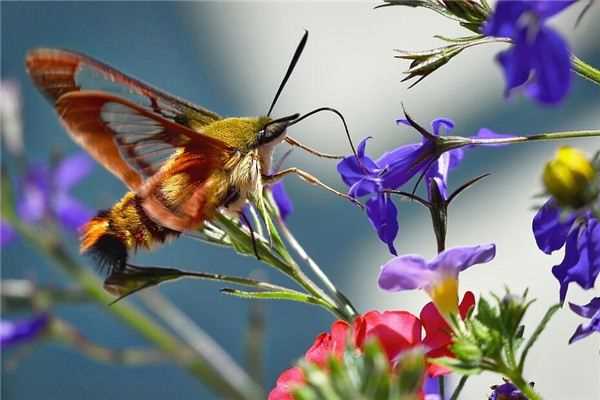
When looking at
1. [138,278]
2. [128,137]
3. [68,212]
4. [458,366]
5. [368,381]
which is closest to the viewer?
[368,381]

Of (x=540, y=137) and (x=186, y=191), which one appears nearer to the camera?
(x=540, y=137)

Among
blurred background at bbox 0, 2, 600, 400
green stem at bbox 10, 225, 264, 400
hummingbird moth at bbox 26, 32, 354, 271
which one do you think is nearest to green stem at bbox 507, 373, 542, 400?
hummingbird moth at bbox 26, 32, 354, 271

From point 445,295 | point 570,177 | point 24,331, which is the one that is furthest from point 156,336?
point 570,177

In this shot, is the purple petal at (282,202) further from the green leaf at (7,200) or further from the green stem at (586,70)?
the green leaf at (7,200)

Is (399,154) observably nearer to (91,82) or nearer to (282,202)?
A: (282,202)

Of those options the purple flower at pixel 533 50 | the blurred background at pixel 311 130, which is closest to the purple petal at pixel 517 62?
the purple flower at pixel 533 50

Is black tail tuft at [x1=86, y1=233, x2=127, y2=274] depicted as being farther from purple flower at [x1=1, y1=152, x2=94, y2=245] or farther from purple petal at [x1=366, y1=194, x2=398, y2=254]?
purple flower at [x1=1, y1=152, x2=94, y2=245]
